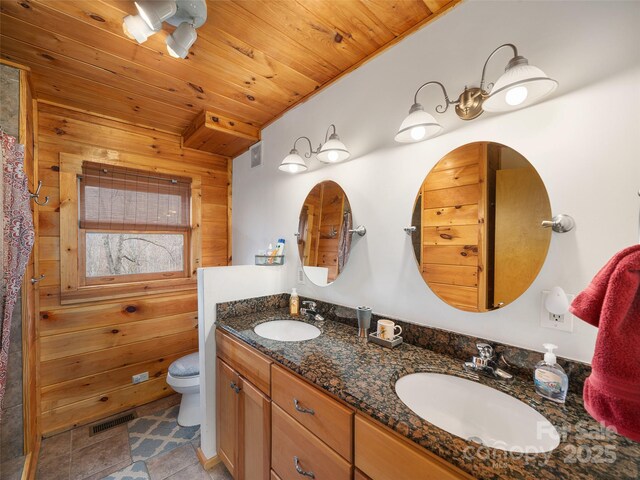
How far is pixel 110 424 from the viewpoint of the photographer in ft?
6.59

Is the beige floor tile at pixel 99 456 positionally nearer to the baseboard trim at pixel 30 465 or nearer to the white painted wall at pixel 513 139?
the baseboard trim at pixel 30 465

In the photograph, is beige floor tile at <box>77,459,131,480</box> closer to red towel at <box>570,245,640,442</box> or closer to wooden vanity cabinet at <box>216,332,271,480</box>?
wooden vanity cabinet at <box>216,332,271,480</box>

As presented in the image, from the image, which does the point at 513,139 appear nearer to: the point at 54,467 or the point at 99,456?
the point at 99,456

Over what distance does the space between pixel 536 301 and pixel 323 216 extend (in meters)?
1.17

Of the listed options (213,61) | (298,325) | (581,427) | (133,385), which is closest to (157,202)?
(213,61)

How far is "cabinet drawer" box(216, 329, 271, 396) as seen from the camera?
1215 mm

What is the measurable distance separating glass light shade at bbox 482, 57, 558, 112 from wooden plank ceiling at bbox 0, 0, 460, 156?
565 millimetres

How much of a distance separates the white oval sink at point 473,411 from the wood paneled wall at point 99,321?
86.9 inches

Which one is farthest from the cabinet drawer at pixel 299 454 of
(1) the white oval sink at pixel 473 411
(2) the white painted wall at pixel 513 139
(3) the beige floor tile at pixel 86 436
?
(3) the beige floor tile at pixel 86 436

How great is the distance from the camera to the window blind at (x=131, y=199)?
210cm

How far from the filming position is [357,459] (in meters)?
0.81

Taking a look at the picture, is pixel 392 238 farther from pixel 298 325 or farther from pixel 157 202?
pixel 157 202

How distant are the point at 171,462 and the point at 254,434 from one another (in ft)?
2.86

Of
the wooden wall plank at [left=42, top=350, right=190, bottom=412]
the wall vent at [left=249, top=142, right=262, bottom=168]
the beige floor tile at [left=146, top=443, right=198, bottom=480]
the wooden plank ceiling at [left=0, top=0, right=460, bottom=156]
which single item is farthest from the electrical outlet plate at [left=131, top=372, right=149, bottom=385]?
the wooden plank ceiling at [left=0, top=0, right=460, bottom=156]
